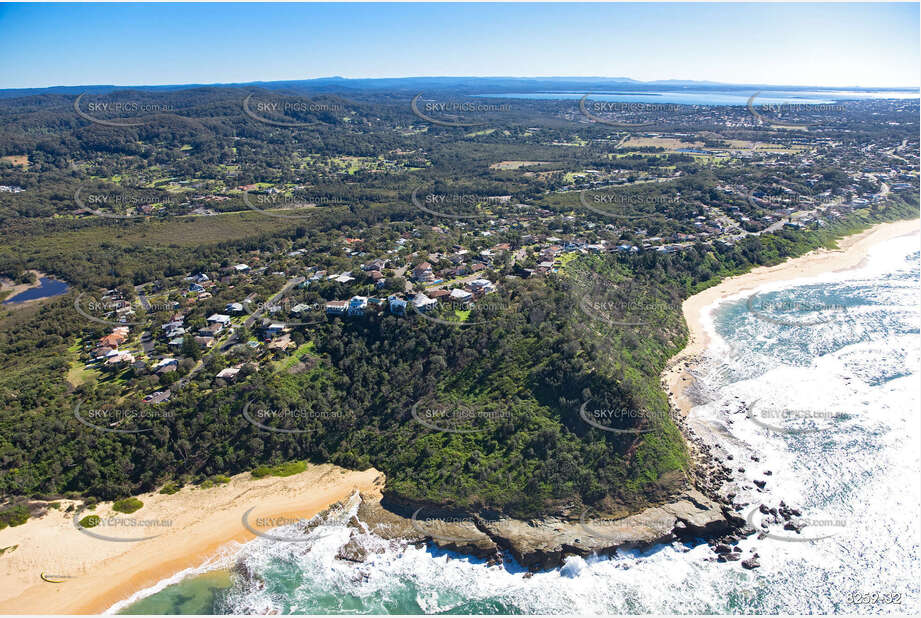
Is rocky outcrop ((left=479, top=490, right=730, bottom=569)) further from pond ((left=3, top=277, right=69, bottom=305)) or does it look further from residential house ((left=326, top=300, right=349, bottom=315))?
pond ((left=3, top=277, right=69, bottom=305))

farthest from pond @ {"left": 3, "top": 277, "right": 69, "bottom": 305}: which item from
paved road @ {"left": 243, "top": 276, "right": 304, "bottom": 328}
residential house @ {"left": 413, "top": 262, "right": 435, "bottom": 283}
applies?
residential house @ {"left": 413, "top": 262, "right": 435, "bottom": 283}

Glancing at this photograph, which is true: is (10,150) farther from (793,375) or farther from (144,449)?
(793,375)

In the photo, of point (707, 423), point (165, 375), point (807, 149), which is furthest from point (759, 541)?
point (807, 149)

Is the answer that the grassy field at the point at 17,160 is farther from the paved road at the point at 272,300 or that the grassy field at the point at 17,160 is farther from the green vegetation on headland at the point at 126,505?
the green vegetation on headland at the point at 126,505

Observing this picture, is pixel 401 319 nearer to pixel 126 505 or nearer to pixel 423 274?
pixel 423 274

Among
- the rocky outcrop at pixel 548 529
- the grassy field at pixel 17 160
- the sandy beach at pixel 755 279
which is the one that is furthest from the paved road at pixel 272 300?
the grassy field at pixel 17 160

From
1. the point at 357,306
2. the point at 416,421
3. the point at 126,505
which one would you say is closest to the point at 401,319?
the point at 357,306
